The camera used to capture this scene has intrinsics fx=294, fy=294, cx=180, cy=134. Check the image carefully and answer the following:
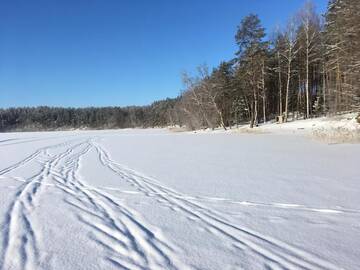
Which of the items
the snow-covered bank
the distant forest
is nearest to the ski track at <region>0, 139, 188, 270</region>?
the snow-covered bank

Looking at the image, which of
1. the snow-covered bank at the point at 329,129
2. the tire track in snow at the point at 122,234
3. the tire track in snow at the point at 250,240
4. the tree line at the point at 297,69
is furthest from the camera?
the tree line at the point at 297,69

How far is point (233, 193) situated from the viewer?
18.2ft

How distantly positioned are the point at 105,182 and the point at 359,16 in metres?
17.4

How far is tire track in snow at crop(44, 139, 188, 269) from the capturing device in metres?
2.91

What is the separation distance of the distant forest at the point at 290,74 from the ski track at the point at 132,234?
54.0 feet

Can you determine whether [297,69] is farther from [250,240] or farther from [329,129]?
[250,240]

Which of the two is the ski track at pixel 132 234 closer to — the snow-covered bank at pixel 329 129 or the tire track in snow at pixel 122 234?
the tire track in snow at pixel 122 234

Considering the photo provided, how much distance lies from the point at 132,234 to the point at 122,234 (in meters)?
0.13

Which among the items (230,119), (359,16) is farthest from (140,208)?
(230,119)

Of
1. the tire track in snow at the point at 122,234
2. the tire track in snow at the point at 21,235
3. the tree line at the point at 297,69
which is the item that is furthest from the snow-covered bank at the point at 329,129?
the tire track in snow at the point at 21,235

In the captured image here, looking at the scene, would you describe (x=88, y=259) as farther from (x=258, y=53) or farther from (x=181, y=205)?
(x=258, y=53)

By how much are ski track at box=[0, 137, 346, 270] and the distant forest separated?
16466 mm

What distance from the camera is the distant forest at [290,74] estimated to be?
68.7 ft

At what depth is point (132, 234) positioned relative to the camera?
3.59 meters
